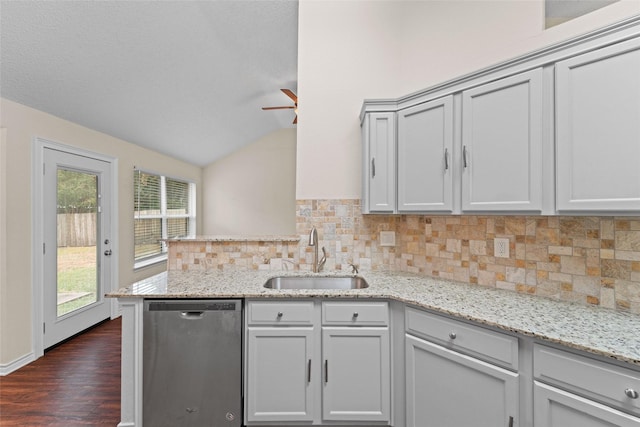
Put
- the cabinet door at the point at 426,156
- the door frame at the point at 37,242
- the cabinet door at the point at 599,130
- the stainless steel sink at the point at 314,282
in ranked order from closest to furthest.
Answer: the cabinet door at the point at 599,130 < the cabinet door at the point at 426,156 < the stainless steel sink at the point at 314,282 < the door frame at the point at 37,242

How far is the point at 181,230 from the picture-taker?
564 cm

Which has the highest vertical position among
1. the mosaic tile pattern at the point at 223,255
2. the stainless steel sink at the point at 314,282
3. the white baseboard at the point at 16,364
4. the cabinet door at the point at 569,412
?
the mosaic tile pattern at the point at 223,255

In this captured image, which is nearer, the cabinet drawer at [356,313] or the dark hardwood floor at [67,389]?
the cabinet drawer at [356,313]

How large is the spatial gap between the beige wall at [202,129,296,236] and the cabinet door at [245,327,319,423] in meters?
4.27

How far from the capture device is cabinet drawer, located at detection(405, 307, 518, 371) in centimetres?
130

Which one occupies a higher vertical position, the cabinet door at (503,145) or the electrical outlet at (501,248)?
the cabinet door at (503,145)

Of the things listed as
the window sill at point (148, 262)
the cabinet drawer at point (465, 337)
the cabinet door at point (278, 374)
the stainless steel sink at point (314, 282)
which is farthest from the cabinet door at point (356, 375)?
the window sill at point (148, 262)

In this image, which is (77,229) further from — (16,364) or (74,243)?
(16,364)

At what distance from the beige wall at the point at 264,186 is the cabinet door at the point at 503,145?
4.52 meters

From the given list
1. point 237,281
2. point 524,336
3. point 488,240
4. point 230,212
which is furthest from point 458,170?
point 230,212

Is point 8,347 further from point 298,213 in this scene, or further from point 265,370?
point 298,213

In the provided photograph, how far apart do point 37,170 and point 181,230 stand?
2.97 metres

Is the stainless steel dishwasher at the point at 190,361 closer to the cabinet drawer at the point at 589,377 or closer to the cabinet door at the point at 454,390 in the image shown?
the cabinet door at the point at 454,390

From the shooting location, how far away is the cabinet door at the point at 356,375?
1.77 m
